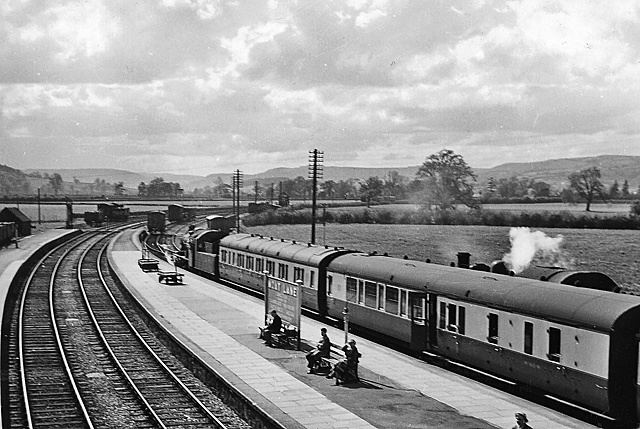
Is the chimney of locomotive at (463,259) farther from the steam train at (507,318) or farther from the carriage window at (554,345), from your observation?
the carriage window at (554,345)

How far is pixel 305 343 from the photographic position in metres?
25.7

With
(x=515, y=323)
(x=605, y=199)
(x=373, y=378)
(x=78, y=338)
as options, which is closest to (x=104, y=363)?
(x=78, y=338)

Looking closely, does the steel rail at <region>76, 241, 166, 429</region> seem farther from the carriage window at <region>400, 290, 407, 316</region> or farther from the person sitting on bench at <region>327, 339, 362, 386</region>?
the carriage window at <region>400, 290, 407, 316</region>

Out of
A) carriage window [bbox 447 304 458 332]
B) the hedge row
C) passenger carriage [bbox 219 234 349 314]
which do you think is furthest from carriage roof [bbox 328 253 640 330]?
the hedge row

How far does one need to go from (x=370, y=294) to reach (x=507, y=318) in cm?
765

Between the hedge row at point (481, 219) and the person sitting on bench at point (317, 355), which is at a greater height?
the hedge row at point (481, 219)

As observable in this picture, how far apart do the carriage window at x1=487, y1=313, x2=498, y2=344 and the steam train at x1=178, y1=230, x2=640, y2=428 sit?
2 cm

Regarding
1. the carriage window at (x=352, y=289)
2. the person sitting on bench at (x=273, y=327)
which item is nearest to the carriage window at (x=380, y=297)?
the carriage window at (x=352, y=289)

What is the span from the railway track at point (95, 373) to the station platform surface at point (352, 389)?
41.6 inches

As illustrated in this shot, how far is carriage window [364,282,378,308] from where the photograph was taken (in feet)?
82.8

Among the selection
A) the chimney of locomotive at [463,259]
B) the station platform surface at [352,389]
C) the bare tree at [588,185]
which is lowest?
the station platform surface at [352,389]

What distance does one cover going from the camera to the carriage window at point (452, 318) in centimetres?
2077

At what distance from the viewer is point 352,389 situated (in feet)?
62.9

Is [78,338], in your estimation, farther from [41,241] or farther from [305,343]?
[41,241]
